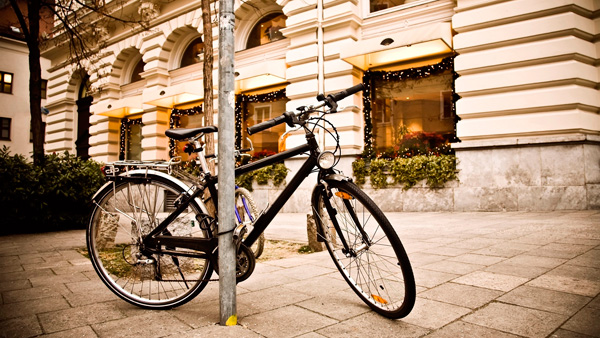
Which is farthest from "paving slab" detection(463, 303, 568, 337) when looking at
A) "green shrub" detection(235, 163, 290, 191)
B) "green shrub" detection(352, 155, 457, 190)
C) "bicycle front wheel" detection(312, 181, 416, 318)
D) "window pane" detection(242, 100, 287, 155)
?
"window pane" detection(242, 100, 287, 155)

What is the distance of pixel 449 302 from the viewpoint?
7.89ft

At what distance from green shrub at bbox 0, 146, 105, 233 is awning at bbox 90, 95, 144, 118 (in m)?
7.68

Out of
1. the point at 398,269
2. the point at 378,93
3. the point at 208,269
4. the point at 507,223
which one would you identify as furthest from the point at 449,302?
the point at 378,93

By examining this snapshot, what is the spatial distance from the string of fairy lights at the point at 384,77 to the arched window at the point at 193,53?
24.8 feet

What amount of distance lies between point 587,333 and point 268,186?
9554 millimetres

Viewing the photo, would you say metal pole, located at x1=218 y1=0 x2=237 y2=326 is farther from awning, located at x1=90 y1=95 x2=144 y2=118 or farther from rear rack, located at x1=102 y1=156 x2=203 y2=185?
awning, located at x1=90 y1=95 x2=144 y2=118

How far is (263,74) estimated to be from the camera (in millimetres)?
10969

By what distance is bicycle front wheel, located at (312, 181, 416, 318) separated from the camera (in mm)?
1998

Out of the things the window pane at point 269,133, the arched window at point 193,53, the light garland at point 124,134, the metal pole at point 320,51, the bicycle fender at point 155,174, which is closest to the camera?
Answer: the bicycle fender at point 155,174

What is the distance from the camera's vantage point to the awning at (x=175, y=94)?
41.2ft

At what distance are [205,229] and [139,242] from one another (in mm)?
614

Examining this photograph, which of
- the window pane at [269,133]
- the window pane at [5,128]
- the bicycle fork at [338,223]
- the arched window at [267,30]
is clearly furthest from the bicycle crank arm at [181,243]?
the window pane at [5,128]

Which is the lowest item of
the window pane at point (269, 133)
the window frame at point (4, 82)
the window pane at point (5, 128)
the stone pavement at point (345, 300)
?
the stone pavement at point (345, 300)

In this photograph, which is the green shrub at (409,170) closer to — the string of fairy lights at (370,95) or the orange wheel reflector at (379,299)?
the string of fairy lights at (370,95)
